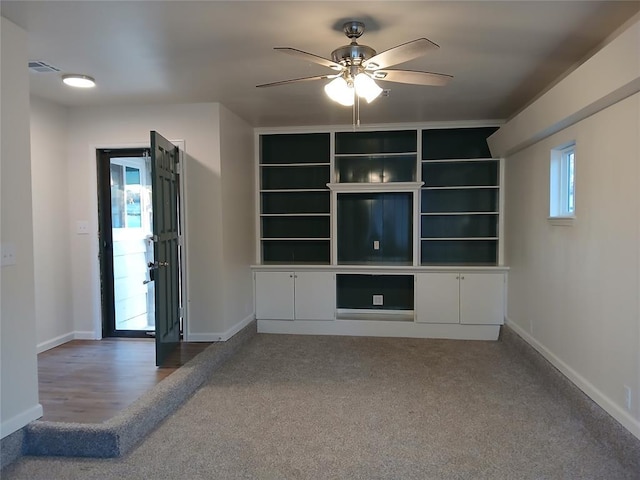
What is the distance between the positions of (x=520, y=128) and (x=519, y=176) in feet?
2.35

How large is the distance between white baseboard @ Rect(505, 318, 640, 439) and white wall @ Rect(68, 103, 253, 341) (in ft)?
9.43

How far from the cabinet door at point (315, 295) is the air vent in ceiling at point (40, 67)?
10.1 feet

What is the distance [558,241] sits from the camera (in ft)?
11.4

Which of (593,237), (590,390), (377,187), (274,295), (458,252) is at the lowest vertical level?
(590,390)

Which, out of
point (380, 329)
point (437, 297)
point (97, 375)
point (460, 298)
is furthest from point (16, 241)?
point (460, 298)

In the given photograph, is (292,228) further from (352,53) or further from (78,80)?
(352,53)

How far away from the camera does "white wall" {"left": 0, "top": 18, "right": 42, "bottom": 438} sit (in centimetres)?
244

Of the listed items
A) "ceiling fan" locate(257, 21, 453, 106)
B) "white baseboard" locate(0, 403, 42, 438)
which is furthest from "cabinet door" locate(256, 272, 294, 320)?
"ceiling fan" locate(257, 21, 453, 106)

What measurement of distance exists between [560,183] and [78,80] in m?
3.86

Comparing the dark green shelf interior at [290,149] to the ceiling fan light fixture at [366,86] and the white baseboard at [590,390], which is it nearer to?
the ceiling fan light fixture at [366,86]

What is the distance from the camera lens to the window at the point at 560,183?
11.5 ft

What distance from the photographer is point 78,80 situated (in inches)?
137

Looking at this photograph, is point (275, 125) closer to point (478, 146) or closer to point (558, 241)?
point (478, 146)

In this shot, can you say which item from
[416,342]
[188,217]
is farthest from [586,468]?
[188,217]
